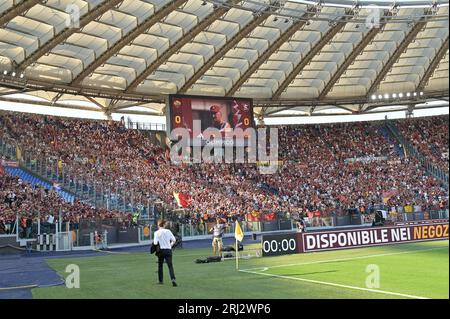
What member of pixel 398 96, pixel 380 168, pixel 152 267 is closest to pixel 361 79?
pixel 398 96

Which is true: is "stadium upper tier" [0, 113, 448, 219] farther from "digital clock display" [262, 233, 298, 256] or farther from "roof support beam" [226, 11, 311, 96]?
A: "digital clock display" [262, 233, 298, 256]

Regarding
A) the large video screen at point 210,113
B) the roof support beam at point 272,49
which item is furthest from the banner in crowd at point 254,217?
the roof support beam at point 272,49

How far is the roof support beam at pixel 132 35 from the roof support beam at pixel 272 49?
9849 mm

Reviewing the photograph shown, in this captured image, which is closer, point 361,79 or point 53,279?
point 53,279

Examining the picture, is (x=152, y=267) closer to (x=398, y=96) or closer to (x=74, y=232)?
(x=74, y=232)

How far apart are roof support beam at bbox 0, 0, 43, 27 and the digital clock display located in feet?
62.9

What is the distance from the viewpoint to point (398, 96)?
5181cm

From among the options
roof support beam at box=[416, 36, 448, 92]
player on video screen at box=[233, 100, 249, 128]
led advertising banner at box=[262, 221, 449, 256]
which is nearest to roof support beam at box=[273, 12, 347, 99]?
player on video screen at box=[233, 100, 249, 128]

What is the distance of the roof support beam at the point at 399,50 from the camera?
133 feet

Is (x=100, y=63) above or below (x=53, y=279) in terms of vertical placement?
above

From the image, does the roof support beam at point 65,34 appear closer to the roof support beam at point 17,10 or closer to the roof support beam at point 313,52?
the roof support beam at point 17,10

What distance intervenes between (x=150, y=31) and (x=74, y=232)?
1582 cm

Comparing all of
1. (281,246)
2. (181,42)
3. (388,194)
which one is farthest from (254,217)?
(281,246)
